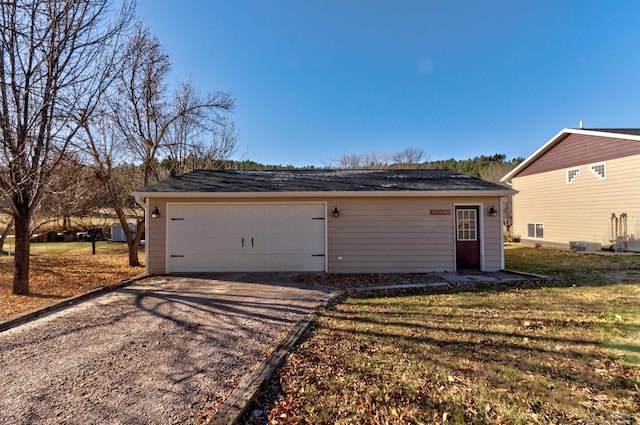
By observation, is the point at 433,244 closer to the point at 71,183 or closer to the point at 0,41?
the point at 0,41

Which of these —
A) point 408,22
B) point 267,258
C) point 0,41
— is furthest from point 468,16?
point 0,41

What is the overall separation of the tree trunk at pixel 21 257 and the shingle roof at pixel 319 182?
2.42 metres

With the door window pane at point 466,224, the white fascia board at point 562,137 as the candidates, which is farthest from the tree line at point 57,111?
the white fascia board at point 562,137

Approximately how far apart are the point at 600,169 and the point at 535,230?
15.2 ft

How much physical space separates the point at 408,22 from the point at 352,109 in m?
6.88

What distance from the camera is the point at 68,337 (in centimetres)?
383

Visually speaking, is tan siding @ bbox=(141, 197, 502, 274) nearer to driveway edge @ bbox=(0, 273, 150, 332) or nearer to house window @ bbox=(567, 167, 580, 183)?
driveway edge @ bbox=(0, 273, 150, 332)

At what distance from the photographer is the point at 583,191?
13422mm

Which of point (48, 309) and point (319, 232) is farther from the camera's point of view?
point (319, 232)

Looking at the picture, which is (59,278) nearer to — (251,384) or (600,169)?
(251,384)

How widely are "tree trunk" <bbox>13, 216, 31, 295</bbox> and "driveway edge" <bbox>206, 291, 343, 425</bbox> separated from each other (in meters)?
6.66

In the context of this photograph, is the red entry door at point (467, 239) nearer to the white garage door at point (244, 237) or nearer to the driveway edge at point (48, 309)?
the white garage door at point (244, 237)

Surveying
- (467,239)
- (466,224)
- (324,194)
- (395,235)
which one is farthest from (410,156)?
(324,194)

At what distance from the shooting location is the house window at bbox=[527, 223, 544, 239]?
15.8 metres
